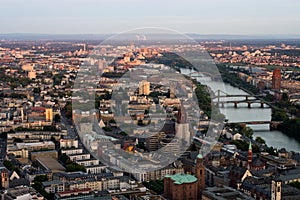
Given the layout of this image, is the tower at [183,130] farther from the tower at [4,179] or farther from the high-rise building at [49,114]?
the high-rise building at [49,114]

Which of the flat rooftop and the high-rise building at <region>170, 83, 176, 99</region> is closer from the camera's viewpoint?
the flat rooftop

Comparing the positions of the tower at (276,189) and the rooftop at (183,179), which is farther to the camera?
the rooftop at (183,179)

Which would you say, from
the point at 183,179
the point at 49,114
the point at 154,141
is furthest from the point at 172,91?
the point at 183,179

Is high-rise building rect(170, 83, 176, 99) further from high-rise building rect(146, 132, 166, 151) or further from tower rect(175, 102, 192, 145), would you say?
high-rise building rect(146, 132, 166, 151)

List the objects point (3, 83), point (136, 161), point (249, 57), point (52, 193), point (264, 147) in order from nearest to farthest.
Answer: point (52, 193) < point (136, 161) < point (264, 147) < point (3, 83) < point (249, 57)

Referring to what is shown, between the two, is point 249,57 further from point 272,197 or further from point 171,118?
point 272,197

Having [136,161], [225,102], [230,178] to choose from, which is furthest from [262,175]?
[225,102]

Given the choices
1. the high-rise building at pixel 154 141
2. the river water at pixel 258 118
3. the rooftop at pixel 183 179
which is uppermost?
the rooftop at pixel 183 179

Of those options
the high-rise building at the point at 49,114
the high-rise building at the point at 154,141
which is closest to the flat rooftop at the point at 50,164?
the high-rise building at the point at 154,141

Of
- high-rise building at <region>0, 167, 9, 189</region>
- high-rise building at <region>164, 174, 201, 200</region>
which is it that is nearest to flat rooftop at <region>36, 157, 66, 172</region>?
high-rise building at <region>0, 167, 9, 189</region>

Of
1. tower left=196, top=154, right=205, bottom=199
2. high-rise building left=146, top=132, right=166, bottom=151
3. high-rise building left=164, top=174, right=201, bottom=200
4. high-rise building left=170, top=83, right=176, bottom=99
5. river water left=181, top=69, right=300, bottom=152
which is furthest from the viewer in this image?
high-rise building left=170, top=83, right=176, bottom=99

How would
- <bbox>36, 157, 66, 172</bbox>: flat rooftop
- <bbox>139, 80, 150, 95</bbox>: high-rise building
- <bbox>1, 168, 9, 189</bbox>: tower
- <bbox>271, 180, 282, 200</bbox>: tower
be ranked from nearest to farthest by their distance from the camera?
<bbox>271, 180, 282, 200</bbox>: tower
<bbox>1, 168, 9, 189</bbox>: tower
<bbox>36, 157, 66, 172</bbox>: flat rooftop
<bbox>139, 80, 150, 95</bbox>: high-rise building
